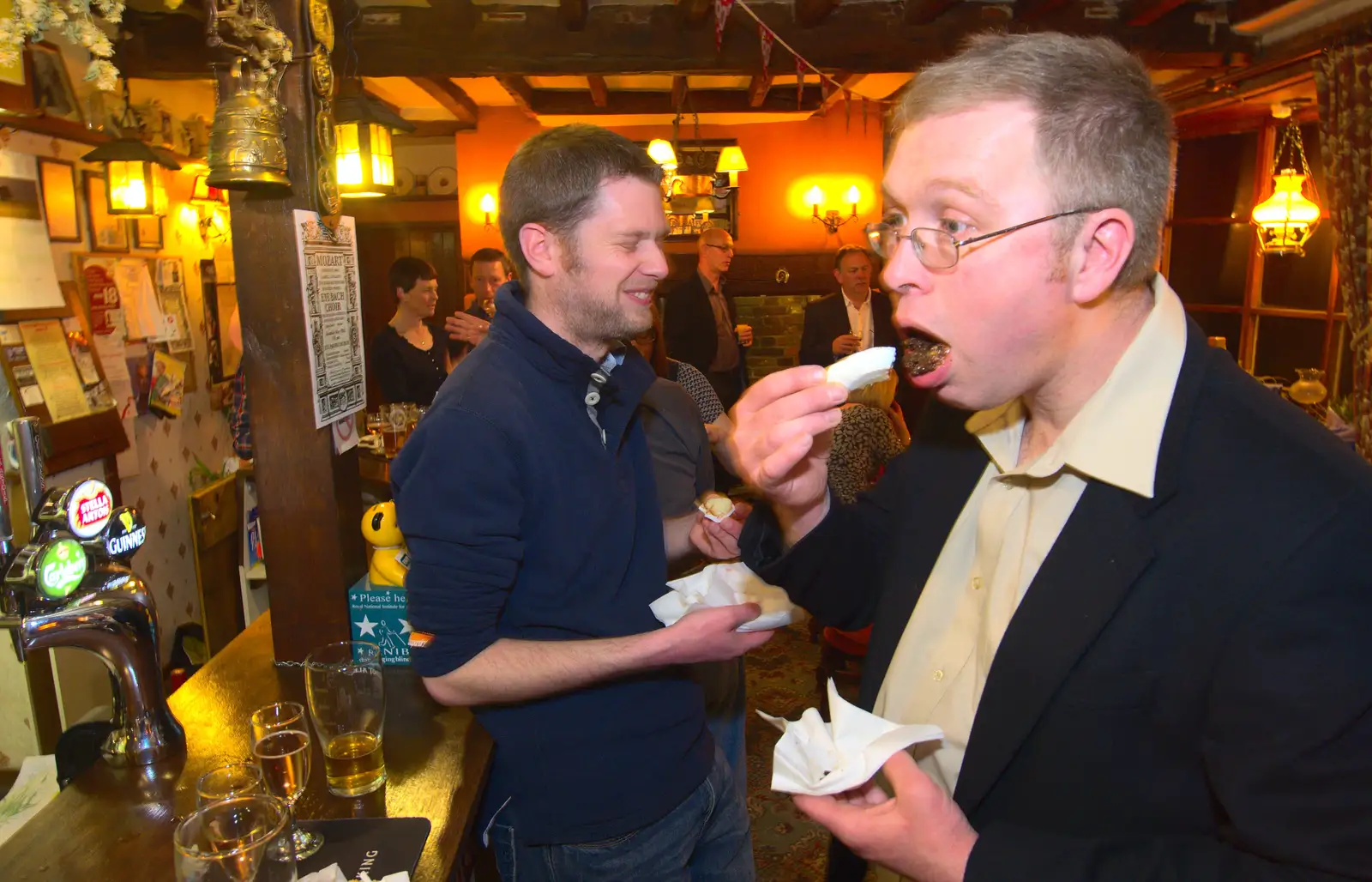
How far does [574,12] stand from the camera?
461 centimetres

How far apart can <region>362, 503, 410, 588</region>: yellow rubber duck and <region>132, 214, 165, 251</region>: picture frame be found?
332 cm

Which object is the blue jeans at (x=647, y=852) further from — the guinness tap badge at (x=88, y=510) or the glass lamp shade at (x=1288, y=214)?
the glass lamp shade at (x=1288, y=214)

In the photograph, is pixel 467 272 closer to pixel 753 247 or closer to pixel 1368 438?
pixel 753 247

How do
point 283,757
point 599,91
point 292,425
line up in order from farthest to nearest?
point 599,91, point 292,425, point 283,757

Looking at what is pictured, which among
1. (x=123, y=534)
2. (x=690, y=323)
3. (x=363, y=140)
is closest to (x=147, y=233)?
(x=363, y=140)

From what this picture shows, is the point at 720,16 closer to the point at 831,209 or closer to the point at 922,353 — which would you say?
the point at 922,353

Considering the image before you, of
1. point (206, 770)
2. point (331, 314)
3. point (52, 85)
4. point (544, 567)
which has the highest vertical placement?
point (52, 85)

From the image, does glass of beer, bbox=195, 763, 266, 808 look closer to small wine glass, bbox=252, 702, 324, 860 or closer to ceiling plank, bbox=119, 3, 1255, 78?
small wine glass, bbox=252, 702, 324, 860

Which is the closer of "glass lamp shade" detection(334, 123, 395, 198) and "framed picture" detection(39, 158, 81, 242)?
"glass lamp shade" detection(334, 123, 395, 198)

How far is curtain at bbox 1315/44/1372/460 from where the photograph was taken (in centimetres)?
420

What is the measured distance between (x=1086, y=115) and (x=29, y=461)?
5.92ft

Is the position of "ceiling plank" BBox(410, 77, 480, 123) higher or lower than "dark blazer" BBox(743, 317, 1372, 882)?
higher

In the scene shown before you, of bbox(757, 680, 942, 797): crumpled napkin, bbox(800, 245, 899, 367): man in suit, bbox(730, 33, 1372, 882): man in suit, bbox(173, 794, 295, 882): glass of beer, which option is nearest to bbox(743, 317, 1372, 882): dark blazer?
bbox(730, 33, 1372, 882): man in suit

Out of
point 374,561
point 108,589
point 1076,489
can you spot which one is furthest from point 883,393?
point 108,589
